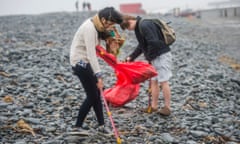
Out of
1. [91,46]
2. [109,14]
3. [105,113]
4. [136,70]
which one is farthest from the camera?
[105,113]

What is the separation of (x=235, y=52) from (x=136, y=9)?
39.4m

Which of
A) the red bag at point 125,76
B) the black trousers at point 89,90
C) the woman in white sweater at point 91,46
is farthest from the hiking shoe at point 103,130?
the red bag at point 125,76

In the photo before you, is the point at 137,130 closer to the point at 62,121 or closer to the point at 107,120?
the point at 107,120

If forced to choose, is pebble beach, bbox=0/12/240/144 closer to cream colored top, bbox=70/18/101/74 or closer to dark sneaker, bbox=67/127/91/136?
dark sneaker, bbox=67/127/91/136

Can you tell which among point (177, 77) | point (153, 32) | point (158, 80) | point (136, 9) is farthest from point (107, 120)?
point (136, 9)

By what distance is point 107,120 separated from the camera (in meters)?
6.94

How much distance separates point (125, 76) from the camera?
6977 mm

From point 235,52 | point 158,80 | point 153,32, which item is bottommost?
point 235,52

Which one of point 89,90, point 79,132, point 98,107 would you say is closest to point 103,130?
point 98,107

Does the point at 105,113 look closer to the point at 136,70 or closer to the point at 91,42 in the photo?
the point at 136,70

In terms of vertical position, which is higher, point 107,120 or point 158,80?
point 158,80

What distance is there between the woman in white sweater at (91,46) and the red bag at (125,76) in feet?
0.96

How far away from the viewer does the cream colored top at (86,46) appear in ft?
18.0

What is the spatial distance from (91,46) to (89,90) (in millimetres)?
764
